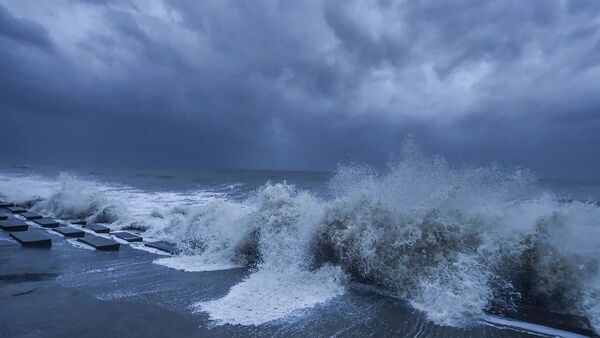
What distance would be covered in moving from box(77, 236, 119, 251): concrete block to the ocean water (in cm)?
150

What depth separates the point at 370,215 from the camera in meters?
6.56

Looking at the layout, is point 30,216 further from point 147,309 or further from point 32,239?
point 147,309

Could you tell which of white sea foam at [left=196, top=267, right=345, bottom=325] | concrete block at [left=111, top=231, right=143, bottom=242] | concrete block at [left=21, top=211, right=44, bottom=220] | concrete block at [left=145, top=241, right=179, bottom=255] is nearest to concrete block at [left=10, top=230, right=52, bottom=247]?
concrete block at [left=111, top=231, right=143, bottom=242]

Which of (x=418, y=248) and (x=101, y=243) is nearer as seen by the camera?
(x=418, y=248)

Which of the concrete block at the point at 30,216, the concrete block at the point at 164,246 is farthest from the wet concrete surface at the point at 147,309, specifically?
the concrete block at the point at 30,216

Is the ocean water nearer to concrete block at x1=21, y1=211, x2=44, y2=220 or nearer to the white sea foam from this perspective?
the white sea foam

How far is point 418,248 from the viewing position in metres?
5.88

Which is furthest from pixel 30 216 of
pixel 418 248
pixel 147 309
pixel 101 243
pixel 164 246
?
pixel 418 248

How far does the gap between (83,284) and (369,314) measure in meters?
4.55

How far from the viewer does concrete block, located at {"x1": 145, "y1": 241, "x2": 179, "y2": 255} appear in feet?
25.7

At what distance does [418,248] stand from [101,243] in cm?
723

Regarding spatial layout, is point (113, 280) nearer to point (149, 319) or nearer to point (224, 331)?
point (149, 319)

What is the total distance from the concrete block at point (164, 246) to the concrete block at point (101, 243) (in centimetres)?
82

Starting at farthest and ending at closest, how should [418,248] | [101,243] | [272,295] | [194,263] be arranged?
[101,243] < [194,263] < [418,248] < [272,295]
